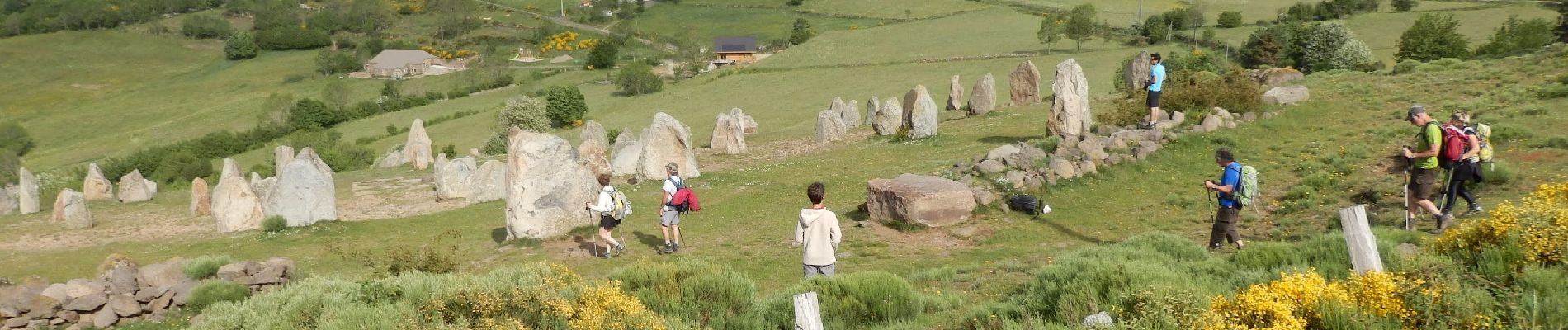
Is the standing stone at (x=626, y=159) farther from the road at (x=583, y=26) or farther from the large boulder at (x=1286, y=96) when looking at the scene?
the road at (x=583, y=26)

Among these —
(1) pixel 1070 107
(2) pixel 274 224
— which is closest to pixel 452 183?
(2) pixel 274 224

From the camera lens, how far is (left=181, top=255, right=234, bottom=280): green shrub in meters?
17.6

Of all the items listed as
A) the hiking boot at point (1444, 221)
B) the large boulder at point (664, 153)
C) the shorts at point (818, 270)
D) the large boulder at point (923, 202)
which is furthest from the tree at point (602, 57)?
the hiking boot at point (1444, 221)

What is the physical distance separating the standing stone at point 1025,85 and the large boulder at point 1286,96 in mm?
14140

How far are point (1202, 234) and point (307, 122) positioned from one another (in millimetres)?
85043

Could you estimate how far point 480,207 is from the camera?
2780 cm

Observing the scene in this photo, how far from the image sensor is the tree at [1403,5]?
9256 centimetres

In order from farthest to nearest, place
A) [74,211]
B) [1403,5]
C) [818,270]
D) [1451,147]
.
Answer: [1403,5] < [74,211] < [1451,147] < [818,270]

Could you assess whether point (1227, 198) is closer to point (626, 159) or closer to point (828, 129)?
point (626, 159)

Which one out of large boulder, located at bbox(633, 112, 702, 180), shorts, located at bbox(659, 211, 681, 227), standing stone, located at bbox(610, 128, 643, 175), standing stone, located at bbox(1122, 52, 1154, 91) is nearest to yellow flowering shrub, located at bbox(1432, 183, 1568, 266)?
shorts, located at bbox(659, 211, 681, 227)

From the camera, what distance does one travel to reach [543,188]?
2084cm

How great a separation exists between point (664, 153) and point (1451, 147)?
21.7 metres

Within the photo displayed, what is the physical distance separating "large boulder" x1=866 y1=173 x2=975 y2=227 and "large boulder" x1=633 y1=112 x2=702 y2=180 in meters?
11.2

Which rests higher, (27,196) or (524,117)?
(27,196)
